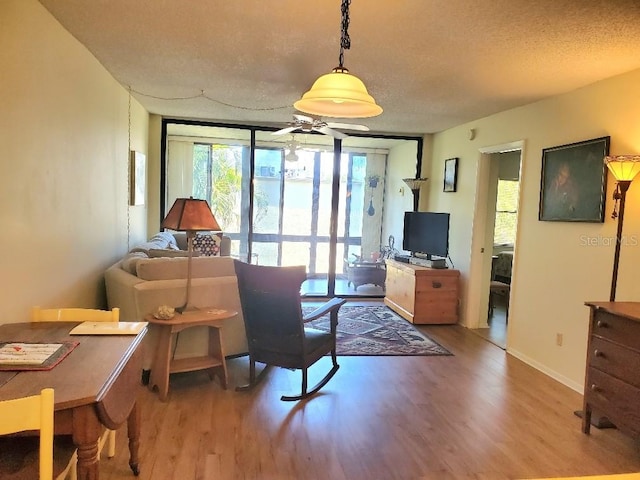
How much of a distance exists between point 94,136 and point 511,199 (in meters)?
6.31

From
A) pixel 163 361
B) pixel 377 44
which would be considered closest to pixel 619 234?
pixel 377 44

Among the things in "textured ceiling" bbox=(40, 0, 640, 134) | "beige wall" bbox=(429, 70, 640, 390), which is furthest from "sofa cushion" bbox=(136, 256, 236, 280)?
"beige wall" bbox=(429, 70, 640, 390)

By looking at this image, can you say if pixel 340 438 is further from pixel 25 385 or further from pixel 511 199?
pixel 511 199

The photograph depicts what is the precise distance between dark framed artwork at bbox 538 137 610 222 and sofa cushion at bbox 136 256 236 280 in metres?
2.77

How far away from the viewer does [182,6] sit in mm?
2449

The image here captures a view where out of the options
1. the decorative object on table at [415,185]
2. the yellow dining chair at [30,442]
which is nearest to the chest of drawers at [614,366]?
the yellow dining chair at [30,442]

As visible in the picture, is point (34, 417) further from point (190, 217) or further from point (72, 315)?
point (190, 217)

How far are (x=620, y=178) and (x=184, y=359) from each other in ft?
10.8

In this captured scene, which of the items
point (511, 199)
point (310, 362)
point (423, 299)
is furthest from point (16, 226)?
point (511, 199)

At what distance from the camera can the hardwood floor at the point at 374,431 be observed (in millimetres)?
2322

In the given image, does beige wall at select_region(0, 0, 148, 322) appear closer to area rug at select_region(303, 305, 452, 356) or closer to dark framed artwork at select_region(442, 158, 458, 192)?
area rug at select_region(303, 305, 452, 356)

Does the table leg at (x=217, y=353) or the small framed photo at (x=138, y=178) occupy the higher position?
the small framed photo at (x=138, y=178)

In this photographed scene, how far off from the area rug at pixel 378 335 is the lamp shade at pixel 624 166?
2.17 metres

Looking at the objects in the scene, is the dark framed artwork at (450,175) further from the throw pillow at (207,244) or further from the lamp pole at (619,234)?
the throw pillow at (207,244)
